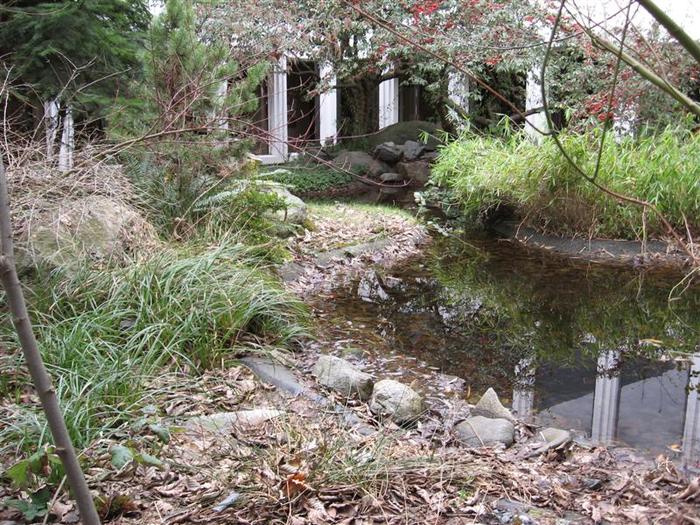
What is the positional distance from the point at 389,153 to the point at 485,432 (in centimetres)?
1177

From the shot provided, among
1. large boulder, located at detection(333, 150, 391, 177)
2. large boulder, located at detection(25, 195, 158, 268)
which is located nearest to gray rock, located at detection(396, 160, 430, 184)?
large boulder, located at detection(333, 150, 391, 177)

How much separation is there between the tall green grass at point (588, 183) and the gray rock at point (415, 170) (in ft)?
14.9

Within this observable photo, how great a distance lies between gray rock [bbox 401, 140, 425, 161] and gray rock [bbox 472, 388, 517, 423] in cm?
1138

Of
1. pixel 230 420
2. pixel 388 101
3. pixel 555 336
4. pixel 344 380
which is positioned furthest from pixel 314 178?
pixel 230 420

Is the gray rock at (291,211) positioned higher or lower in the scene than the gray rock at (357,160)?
lower

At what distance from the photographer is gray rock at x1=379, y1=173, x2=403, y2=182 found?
14.4 m

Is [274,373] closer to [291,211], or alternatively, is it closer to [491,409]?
[491,409]

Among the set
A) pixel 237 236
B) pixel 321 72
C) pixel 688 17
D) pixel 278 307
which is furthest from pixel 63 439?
pixel 321 72

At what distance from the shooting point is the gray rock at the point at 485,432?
3.61 meters

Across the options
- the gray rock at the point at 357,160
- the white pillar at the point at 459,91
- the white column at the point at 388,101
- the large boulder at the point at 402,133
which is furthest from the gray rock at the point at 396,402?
the white column at the point at 388,101

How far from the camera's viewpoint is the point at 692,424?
3.98m

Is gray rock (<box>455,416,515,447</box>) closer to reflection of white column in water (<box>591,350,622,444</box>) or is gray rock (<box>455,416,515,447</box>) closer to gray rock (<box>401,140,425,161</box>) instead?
reflection of white column in water (<box>591,350,622,444</box>)

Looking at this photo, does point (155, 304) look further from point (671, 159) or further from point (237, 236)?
point (671, 159)

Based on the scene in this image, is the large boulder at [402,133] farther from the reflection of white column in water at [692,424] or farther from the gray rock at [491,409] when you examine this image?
the gray rock at [491,409]
